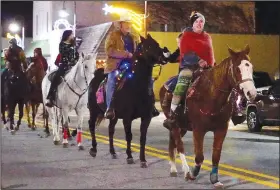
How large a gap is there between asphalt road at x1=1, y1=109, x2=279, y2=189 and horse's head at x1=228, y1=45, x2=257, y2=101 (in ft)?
5.09

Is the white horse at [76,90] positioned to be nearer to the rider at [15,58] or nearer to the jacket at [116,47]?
the jacket at [116,47]

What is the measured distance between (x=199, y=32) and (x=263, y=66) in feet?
96.6

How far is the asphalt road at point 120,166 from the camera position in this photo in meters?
7.89

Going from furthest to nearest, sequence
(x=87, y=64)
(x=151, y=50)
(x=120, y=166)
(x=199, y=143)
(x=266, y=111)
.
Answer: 1. (x=266, y=111)
2. (x=87, y=64)
3. (x=120, y=166)
4. (x=151, y=50)
5. (x=199, y=143)

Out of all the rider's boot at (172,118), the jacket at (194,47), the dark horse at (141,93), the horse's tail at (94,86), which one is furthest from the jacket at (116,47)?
the jacket at (194,47)

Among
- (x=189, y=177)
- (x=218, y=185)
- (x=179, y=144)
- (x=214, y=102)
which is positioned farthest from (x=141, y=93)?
(x=218, y=185)

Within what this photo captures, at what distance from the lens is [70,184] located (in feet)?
25.6

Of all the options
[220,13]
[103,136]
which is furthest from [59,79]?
[220,13]

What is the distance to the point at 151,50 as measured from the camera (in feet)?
30.5

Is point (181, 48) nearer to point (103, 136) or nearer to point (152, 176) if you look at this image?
point (152, 176)

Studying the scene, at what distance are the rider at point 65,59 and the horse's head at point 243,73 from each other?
654 centimetres

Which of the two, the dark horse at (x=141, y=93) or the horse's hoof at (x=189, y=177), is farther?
the dark horse at (x=141, y=93)

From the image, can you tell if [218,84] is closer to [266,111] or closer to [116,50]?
[116,50]

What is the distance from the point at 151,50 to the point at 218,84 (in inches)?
87.6
